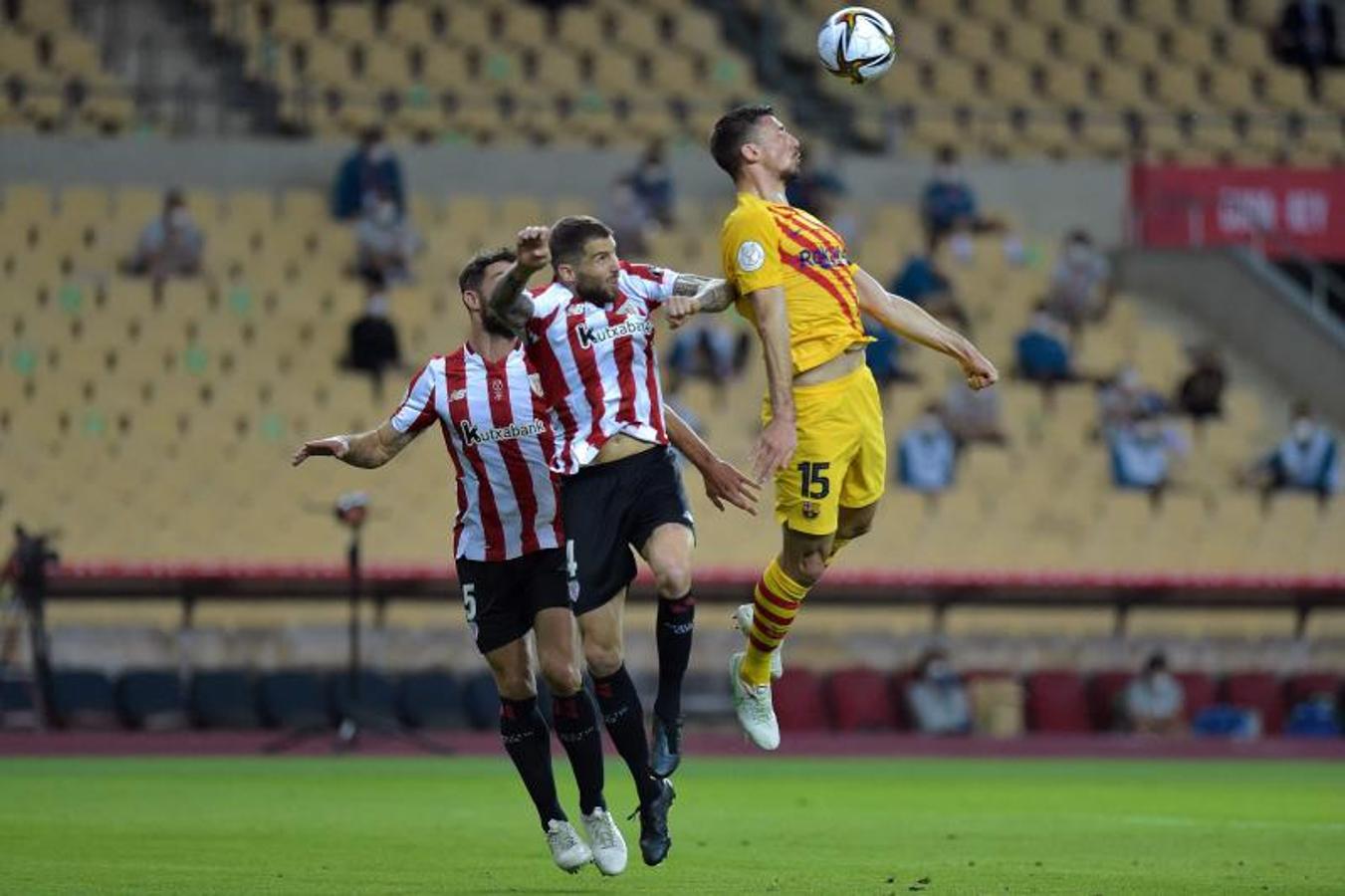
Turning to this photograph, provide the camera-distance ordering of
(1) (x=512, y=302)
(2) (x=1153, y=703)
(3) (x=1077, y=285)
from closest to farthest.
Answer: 1. (1) (x=512, y=302)
2. (2) (x=1153, y=703)
3. (3) (x=1077, y=285)

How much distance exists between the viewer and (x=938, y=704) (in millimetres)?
22266

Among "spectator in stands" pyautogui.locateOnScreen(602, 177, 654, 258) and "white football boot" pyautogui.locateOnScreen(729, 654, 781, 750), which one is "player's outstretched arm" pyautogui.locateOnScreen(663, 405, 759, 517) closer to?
"white football boot" pyautogui.locateOnScreen(729, 654, 781, 750)

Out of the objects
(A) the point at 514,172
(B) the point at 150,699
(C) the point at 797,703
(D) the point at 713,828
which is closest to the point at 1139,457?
(C) the point at 797,703

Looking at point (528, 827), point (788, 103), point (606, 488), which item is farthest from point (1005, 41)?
point (606, 488)

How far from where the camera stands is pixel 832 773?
1825 cm

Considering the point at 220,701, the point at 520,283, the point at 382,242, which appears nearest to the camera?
the point at 520,283

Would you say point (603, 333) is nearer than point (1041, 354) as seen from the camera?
Yes

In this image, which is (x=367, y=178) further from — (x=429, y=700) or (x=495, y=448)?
Answer: (x=495, y=448)

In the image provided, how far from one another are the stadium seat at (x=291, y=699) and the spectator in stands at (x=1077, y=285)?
360 inches

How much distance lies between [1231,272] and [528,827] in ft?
55.4

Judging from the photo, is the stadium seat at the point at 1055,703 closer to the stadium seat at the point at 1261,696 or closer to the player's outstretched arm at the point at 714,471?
the stadium seat at the point at 1261,696

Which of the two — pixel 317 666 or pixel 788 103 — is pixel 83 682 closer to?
pixel 317 666

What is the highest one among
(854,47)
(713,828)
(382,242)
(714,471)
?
(854,47)

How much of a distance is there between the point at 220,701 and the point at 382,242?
18.6ft
